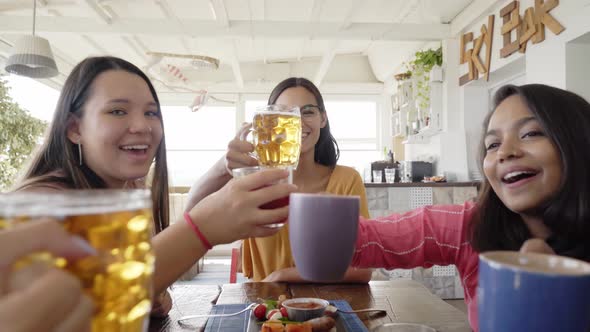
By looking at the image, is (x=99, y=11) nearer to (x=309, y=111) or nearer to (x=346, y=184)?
(x=309, y=111)

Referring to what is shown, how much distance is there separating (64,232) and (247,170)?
43cm

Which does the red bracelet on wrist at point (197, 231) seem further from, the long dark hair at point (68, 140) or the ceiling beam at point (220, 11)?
the ceiling beam at point (220, 11)

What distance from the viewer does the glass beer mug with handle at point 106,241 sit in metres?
0.26

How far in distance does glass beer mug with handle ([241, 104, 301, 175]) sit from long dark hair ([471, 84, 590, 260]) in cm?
66

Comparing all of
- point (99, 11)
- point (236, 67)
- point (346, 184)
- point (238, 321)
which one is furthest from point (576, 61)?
point (236, 67)

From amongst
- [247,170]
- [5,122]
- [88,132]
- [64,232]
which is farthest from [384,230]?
[5,122]

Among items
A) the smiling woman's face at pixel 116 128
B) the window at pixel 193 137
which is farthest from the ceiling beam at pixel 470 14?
the window at pixel 193 137

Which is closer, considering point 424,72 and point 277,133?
point 277,133

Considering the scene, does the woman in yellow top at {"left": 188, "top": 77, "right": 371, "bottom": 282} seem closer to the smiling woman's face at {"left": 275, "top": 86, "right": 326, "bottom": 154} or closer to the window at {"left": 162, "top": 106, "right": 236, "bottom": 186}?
the smiling woman's face at {"left": 275, "top": 86, "right": 326, "bottom": 154}

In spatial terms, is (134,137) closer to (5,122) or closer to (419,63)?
(5,122)

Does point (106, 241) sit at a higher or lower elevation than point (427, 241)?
higher

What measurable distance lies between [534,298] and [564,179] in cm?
88

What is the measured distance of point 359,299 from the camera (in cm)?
142

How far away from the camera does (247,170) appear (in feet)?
2.25
